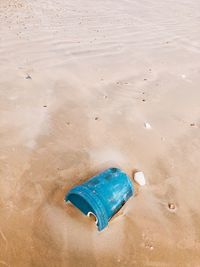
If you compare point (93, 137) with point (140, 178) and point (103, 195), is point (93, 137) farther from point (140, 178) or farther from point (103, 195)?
point (103, 195)

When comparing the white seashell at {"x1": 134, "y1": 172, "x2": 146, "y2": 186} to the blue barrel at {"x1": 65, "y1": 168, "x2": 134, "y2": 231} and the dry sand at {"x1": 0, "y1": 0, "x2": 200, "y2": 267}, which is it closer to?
the dry sand at {"x1": 0, "y1": 0, "x2": 200, "y2": 267}

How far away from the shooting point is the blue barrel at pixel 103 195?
210 cm

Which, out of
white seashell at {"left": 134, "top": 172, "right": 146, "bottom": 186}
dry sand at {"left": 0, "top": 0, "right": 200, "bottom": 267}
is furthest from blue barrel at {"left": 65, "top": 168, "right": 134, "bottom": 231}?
white seashell at {"left": 134, "top": 172, "right": 146, "bottom": 186}

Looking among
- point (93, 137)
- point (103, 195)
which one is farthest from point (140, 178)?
point (93, 137)

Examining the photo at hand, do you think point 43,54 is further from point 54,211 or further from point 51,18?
point 54,211

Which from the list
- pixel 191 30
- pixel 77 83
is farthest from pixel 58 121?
pixel 191 30

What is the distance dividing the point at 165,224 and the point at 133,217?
0.24 meters

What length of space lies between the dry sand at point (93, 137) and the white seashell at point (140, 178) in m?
0.06

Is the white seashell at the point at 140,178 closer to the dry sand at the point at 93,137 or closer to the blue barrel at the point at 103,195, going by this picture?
the dry sand at the point at 93,137

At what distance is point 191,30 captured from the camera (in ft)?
22.6

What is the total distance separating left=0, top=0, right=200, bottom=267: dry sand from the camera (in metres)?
2.15

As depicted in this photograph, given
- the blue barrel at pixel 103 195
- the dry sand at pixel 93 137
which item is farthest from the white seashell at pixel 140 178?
the blue barrel at pixel 103 195

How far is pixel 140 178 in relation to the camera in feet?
8.74

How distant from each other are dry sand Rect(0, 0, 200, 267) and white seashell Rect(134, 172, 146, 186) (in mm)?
65
